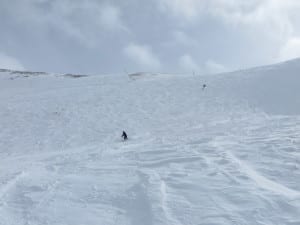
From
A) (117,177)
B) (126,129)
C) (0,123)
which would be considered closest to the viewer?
(117,177)

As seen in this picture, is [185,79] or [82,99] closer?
[82,99]

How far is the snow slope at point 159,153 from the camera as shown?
7.56 m

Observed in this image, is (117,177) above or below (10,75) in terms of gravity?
below

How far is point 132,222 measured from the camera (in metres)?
7.15

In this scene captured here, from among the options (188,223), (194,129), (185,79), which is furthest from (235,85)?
(188,223)

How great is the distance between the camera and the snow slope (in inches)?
298

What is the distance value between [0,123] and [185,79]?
13.7m

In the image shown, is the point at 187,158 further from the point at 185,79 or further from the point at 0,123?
the point at 185,79

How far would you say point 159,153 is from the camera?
40.7 feet

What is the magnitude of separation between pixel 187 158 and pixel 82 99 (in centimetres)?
1630

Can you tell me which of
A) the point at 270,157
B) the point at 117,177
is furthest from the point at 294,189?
the point at 117,177

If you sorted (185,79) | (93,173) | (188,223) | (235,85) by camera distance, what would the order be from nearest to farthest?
Result: (188,223), (93,173), (235,85), (185,79)

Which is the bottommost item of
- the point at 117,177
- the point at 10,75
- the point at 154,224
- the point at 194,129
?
the point at 154,224

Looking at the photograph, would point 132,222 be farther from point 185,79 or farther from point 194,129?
point 185,79
